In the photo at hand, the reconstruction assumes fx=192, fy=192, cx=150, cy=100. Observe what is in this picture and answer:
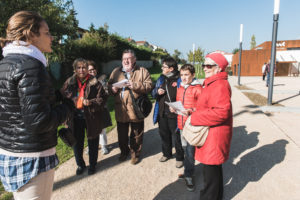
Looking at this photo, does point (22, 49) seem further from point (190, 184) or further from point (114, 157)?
point (114, 157)

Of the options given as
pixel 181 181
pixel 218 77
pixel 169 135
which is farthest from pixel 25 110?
pixel 169 135

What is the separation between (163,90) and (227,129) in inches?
57.1

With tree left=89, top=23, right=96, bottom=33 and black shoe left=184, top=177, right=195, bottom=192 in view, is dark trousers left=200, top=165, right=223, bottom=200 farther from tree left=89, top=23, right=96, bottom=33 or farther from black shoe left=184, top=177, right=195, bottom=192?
tree left=89, top=23, right=96, bottom=33

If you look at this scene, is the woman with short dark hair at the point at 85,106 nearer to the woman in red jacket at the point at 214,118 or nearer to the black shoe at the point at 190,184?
the black shoe at the point at 190,184

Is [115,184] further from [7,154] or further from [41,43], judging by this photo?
[41,43]

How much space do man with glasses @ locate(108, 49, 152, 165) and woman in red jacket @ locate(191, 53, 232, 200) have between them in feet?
4.62

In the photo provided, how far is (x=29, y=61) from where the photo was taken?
1300 mm

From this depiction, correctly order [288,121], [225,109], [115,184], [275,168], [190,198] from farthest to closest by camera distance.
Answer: [288,121] < [275,168] < [115,184] < [190,198] < [225,109]

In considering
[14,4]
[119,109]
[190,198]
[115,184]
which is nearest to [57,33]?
[14,4]

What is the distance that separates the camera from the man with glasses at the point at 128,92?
3389mm

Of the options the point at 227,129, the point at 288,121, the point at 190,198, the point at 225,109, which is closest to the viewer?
the point at 225,109

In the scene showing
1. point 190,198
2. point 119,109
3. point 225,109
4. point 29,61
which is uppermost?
point 29,61

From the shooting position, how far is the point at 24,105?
1295mm

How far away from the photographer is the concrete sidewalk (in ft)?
8.97
